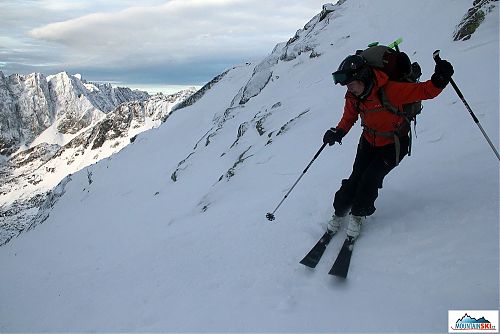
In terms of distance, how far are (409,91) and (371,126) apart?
37.5 inches

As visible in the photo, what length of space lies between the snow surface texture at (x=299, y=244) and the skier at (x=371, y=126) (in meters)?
0.71

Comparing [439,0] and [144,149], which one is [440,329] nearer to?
[439,0]

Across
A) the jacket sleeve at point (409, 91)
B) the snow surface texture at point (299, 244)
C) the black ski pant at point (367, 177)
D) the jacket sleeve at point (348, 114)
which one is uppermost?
the jacket sleeve at point (409, 91)

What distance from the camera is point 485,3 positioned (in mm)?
15008

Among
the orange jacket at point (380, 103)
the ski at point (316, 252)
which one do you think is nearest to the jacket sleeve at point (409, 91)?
the orange jacket at point (380, 103)

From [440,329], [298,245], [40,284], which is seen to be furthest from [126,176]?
[440,329]

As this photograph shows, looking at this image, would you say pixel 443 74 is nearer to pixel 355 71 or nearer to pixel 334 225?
pixel 355 71

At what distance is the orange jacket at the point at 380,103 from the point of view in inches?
195

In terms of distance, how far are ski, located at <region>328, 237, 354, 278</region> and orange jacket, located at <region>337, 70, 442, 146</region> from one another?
1.79 m

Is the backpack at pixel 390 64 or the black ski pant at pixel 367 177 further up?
the backpack at pixel 390 64

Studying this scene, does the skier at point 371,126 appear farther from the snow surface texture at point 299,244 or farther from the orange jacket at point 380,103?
the snow surface texture at point 299,244

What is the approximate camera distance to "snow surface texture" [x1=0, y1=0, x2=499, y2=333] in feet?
17.1

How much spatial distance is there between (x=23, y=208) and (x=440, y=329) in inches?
9037

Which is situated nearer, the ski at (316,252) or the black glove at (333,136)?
the ski at (316,252)
